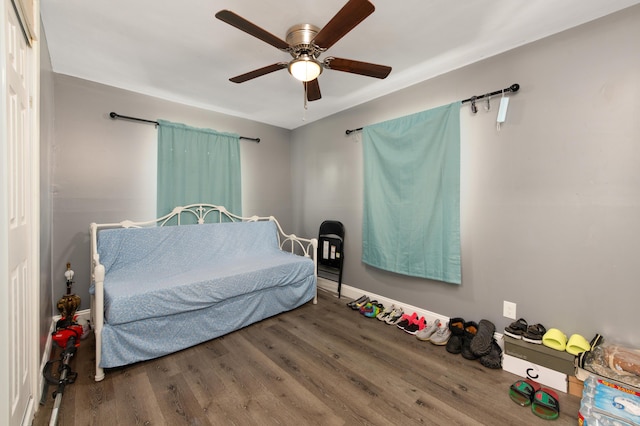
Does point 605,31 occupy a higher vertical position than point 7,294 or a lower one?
higher

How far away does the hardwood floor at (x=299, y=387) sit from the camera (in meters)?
1.50

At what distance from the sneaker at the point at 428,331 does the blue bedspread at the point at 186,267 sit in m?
1.26

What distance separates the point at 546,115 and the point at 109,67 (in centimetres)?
350

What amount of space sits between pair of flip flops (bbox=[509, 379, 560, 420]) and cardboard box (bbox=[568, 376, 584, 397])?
0.10 metres

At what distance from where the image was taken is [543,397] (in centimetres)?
158

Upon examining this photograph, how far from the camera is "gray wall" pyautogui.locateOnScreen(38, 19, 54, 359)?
1847 millimetres

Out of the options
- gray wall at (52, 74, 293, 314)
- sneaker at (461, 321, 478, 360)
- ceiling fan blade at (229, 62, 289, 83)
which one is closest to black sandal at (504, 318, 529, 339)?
sneaker at (461, 321, 478, 360)

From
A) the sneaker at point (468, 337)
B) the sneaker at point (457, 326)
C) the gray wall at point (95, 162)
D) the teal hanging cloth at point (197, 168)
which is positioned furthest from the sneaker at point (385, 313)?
the gray wall at point (95, 162)

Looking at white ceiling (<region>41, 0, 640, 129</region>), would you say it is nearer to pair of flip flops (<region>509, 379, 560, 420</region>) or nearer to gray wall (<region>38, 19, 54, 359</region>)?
gray wall (<region>38, 19, 54, 359</region>)

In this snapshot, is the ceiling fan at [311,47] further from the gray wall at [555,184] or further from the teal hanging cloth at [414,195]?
the gray wall at [555,184]

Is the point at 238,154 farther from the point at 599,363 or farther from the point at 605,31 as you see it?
the point at 599,363

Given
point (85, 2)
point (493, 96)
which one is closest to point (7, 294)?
point (85, 2)

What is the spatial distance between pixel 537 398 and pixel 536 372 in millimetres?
280

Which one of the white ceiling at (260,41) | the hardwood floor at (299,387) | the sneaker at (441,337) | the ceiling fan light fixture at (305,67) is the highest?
the white ceiling at (260,41)
